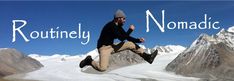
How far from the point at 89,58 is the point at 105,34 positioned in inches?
63.1

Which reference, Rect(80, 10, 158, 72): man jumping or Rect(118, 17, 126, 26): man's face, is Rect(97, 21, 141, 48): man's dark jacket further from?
Rect(118, 17, 126, 26): man's face

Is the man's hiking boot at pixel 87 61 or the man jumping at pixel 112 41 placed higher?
the man jumping at pixel 112 41

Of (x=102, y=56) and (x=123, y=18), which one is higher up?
(x=123, y=18)

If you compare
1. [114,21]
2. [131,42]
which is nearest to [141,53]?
[131,42]

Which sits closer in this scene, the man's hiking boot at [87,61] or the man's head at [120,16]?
the man's head at [120,16]

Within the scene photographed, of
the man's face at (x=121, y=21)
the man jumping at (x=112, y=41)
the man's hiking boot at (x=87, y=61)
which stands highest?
the man's face at (x=121, y=21)

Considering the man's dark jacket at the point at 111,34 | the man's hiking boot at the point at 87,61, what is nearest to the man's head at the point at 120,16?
the man's dark jacket at the point at 111,34

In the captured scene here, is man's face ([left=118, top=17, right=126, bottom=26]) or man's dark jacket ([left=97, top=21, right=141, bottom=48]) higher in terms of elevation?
man's face ([left=118, top=17, right=126, bottom=26])

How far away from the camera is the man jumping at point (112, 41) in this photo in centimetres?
1156

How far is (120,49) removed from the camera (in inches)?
484

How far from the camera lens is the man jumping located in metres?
11.6

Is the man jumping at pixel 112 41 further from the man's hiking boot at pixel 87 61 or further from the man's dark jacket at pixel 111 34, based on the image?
the man's hiking boot at pixel 87 61

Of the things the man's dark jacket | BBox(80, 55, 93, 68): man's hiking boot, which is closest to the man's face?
the man's dark jacket

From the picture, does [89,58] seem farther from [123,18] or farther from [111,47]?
[123,18]
